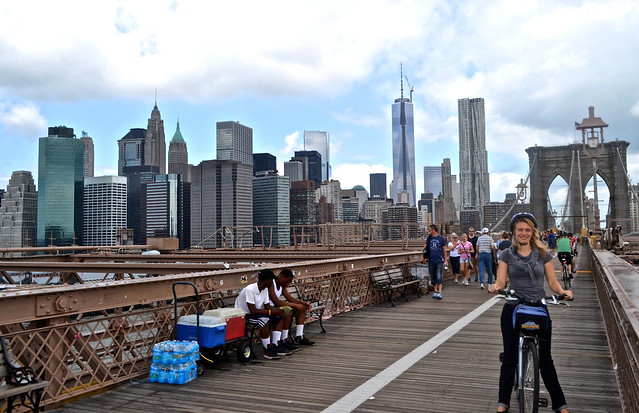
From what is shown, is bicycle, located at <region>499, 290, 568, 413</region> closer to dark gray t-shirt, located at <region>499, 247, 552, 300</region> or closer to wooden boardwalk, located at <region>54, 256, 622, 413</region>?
dark gray t-shirt, located at <region>499, 247, 552, 300</region>

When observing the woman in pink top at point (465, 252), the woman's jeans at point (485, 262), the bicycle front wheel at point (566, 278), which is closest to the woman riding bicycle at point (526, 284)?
the woman's jeans at point (485, 262)

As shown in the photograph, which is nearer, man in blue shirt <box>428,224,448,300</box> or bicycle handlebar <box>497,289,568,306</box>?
bicycle handlebar <box>497,289,568,306</box>

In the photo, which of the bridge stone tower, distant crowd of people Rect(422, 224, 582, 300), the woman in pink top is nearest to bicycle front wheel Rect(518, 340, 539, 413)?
distant crowd of people Rect(422, 224, 582, 300)

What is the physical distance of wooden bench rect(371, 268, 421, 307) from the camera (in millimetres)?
12766

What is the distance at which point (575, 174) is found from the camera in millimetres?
107562

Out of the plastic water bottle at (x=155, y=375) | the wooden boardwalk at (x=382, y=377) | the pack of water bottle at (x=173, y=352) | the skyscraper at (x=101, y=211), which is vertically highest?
the skyscraper at (x=101, y=211)

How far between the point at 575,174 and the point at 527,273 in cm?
11415

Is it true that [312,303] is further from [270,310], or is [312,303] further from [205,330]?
[205,330]

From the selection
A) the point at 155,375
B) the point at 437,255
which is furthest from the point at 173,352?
the point at 437,255

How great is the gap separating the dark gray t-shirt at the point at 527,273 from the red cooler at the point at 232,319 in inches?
143

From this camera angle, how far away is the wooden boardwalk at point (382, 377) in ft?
17.5

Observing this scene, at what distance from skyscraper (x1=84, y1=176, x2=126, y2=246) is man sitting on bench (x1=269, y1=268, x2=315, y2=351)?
18932 cm

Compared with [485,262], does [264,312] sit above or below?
below

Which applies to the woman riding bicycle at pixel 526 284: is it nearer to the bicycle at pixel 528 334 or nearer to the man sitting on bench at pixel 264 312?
the bicycle at pixel 528 334
